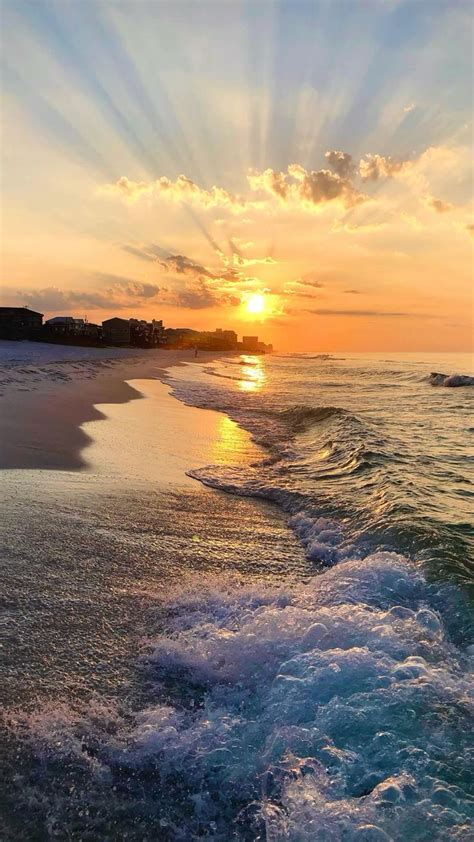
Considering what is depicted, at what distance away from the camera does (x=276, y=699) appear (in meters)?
3.38

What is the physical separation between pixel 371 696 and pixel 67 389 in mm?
22119

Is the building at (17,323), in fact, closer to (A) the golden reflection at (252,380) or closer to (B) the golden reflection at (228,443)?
(A) the golden reflection at (252,380)

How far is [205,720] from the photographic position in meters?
3.15

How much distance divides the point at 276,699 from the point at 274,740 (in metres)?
0.37

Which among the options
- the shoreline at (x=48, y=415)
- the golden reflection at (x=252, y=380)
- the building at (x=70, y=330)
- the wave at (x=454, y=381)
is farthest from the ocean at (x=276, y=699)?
the building at (x=70, y=330)

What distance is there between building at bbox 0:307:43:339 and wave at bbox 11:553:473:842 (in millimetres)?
88600

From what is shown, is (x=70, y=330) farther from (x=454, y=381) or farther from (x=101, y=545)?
(x=101, y=545)

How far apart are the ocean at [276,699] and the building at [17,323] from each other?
85.3 metres

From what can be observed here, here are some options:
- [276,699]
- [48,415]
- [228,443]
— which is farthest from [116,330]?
[276,699]

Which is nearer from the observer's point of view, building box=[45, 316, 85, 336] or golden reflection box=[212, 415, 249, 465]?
golden reflection box=[212, 415, 249, 465]

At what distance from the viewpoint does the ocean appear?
2.55m

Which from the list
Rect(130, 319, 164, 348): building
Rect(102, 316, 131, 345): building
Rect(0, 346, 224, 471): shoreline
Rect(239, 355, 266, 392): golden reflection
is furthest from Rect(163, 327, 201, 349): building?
Rect(0, 346, 224, 471): shoreline

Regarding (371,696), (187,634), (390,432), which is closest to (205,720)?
(187,634)

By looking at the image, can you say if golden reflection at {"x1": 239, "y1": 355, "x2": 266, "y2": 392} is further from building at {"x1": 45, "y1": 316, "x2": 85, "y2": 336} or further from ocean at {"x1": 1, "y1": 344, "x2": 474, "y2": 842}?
building at {"x1": 45, "y1": 316, "x2": 85, "y2": 336}
